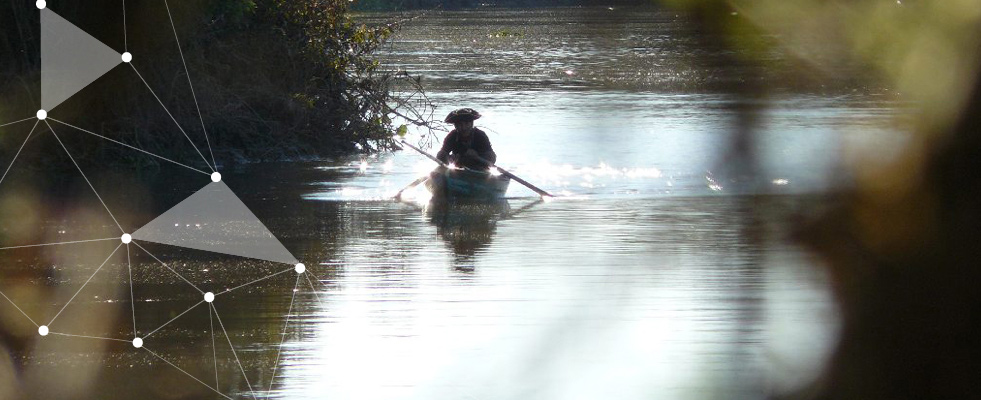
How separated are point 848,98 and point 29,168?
18179mm

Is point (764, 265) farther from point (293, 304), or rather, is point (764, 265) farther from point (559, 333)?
point (293, 304)

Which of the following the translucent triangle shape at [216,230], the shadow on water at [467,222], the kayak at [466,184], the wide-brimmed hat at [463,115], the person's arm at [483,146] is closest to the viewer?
the shadow on water at [467,222]

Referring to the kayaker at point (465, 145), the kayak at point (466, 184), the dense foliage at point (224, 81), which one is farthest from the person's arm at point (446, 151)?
the dense foliage at point (224, 81)

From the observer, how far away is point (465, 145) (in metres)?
17.1

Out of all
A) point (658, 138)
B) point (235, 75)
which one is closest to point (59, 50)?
point (235, 75)

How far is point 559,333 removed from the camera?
10016 mm

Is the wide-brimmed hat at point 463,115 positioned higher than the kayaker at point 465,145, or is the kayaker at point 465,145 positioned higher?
the wide-brimmed hat at point 463,115

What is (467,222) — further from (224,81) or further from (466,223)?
(224,81)

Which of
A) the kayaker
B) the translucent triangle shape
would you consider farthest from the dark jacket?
the translucent triangle shape

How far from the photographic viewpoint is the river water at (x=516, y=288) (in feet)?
29.3

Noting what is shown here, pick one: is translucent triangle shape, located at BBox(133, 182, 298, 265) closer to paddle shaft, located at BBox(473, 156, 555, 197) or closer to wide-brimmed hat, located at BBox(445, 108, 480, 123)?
wide-brimmed hat, located at BBox(445, 108, 480, 123)

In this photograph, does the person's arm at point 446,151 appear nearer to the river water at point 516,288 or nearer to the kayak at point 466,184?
the kayak at point 466,184

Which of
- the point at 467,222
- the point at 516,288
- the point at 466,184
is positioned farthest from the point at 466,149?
the point at 516,288
